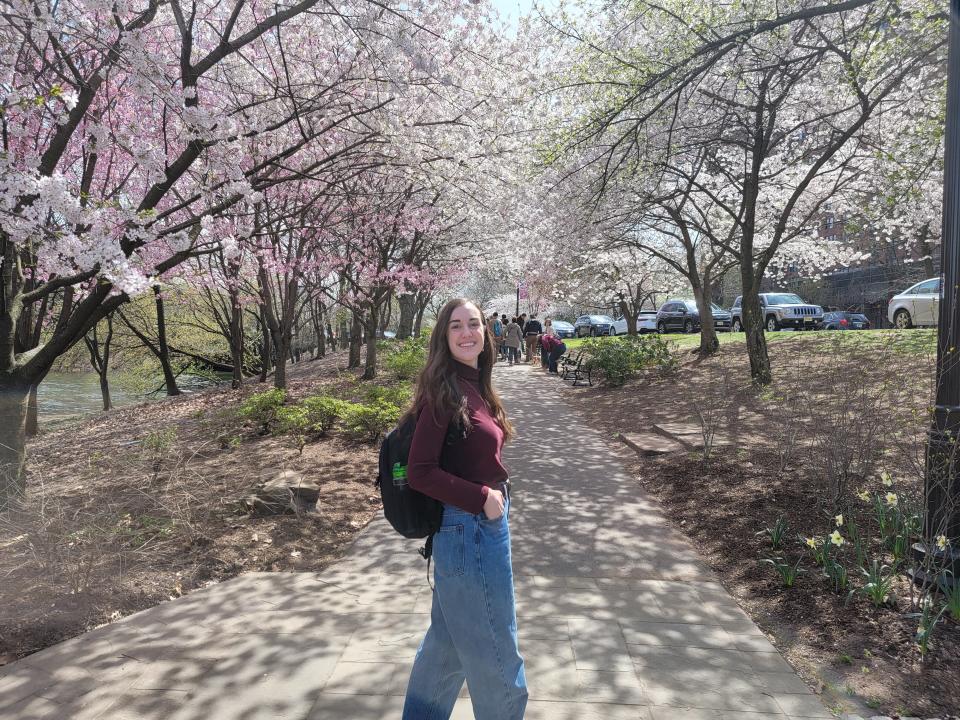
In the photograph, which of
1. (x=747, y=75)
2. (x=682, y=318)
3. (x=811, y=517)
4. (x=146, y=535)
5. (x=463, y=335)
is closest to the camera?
(x=463, y=335)

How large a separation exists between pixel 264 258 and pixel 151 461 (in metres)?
7.67

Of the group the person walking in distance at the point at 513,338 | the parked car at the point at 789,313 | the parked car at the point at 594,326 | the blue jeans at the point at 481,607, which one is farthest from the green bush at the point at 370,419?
the parked car at the point at 594,326

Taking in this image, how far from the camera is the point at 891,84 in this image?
930 cm

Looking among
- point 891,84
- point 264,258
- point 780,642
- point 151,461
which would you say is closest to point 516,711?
point 780,642

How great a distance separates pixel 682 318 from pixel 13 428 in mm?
29211

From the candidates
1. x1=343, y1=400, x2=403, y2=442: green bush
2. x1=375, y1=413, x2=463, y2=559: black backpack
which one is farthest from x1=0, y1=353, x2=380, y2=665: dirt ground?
x1=375, y1=413, x2=463, y2=559: black backpack

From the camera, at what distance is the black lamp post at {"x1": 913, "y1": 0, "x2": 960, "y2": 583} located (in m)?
3.61

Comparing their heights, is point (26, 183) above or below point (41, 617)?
above

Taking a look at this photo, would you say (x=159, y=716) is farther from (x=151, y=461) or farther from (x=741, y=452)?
(x=741, y=452)

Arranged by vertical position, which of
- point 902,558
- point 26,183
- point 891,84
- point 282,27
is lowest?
point 902,558

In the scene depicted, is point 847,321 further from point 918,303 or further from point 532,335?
point 532,335

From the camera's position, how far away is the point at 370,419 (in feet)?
28.4

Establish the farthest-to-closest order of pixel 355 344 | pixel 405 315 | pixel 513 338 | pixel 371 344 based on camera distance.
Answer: pixel 405 315 < pixel 513 338 < pixel 355 344 < pixel 371 344

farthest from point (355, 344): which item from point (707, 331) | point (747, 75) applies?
point (747, 75)
